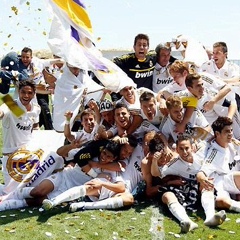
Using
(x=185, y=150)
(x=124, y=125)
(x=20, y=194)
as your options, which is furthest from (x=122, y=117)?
(x=20, y=194)

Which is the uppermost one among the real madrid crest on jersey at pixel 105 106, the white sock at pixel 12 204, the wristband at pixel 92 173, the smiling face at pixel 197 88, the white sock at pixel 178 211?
the smiling face at pixel 197 88

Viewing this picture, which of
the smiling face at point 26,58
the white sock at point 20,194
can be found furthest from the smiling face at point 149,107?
the smiling face at point 26,58

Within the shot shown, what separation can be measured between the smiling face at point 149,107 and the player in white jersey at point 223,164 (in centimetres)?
83

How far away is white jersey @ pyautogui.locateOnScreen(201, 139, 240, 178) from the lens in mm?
5789

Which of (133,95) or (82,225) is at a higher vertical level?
(133,95)

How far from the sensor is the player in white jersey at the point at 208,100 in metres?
6.14

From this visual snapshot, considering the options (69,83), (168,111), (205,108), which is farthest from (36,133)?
(205,108)

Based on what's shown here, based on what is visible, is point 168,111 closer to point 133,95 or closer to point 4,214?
point 133,95

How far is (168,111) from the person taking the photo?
6.15 m

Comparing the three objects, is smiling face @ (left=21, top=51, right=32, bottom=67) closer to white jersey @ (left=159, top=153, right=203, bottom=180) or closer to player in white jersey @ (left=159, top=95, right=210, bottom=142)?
player in white jersey @ (left=159, top=95, right=210, bottom=142)

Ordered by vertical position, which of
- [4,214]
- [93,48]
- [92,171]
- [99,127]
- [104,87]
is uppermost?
[93,48]

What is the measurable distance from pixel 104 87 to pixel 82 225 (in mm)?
2396

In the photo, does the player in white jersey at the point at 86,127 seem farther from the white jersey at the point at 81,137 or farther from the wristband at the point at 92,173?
the wristband at the point at 92,173

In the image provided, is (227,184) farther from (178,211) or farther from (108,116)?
(108,116)
